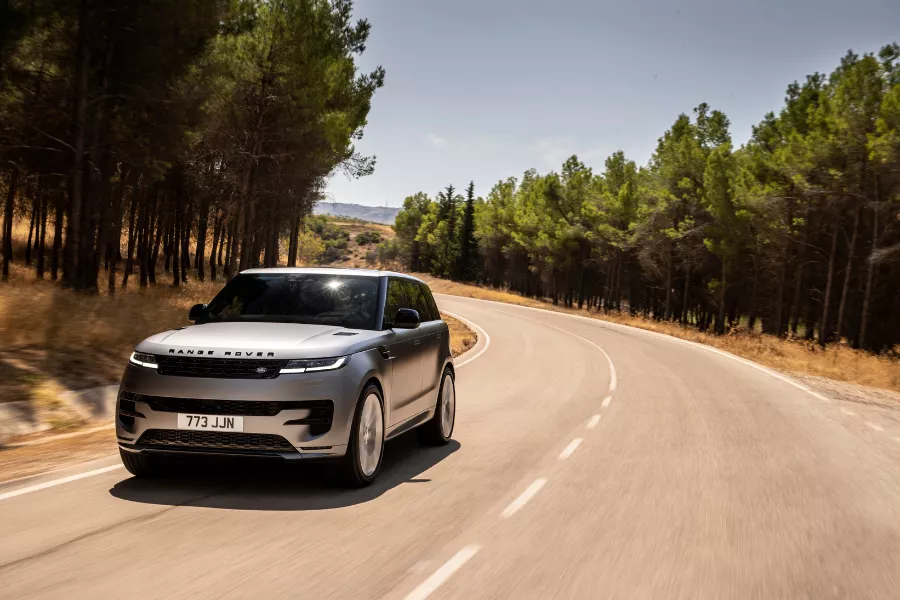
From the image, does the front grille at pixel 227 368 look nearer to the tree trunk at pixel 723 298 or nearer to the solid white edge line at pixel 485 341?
the solid white edge line at pixel 485 341

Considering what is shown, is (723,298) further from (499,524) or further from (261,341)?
(261,341)

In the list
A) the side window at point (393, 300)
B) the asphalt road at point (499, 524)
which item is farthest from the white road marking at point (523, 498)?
the side window at point (393, 300)

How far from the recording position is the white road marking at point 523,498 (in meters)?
6.23

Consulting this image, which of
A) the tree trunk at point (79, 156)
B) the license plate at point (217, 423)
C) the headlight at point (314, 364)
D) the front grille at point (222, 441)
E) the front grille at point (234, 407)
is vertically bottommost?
the front grille at point (222, 441)

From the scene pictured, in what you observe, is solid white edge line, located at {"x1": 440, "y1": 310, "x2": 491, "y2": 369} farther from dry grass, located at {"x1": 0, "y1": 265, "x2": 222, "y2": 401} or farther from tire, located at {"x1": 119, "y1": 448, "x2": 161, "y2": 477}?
tire, located at {"x1": 119, "y1": 448, "x2": 161, "y2": 477}

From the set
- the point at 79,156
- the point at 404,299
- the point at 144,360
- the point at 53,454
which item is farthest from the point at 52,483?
the point at 79,156

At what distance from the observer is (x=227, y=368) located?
591 centimetres

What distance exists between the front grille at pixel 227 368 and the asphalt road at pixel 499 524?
953mm

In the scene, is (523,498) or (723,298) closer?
(523,498)

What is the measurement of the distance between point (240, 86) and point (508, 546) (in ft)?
84.4

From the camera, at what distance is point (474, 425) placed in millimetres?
10969

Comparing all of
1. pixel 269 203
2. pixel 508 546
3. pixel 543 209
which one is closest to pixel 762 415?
pixel 508 546

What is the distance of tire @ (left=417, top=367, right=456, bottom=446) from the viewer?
9.03 metres

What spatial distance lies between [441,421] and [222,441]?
11.9 ft
